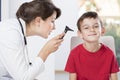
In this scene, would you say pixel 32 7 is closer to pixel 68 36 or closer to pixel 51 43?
pixel 51 43

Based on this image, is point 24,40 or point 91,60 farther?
point 91,60

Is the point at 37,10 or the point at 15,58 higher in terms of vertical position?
the point at 37,10

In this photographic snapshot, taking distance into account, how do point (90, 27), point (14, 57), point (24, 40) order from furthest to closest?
point (90, 27), point (24, 40), point (14, 57)

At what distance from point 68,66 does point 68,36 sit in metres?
0.75

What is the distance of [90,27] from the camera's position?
1.77 metres

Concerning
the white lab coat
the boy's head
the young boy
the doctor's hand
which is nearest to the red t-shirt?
the young boy

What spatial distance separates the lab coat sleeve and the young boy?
53 centimetres

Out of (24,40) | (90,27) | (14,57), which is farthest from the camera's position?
(90,27)

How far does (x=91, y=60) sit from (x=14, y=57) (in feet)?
2.26

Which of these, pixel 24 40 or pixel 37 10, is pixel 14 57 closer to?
pixel 24 40

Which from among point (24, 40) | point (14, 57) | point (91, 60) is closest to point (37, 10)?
point (24, 40)

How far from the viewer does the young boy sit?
70.7 inches

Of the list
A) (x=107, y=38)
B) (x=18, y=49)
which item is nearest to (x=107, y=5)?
(x=107, y=38)

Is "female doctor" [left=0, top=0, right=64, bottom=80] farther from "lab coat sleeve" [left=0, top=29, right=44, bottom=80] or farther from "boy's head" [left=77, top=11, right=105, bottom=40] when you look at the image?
"boy's head" [left=77, top=11, right=105, bottom=40]
